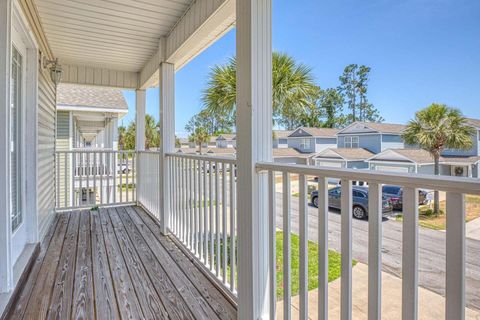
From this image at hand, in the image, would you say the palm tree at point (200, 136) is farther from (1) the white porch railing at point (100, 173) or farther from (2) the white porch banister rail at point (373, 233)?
(1) the white porch railing at point (100, 173)

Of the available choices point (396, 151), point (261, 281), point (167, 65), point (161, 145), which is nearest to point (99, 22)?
point (167, 65)

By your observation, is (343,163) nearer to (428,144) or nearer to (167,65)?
(428,144)

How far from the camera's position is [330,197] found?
1.27 m

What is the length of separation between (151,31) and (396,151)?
3.23 metres

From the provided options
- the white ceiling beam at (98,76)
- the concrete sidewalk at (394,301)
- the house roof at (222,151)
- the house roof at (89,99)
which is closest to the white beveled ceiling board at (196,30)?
the house roof at (222,151)

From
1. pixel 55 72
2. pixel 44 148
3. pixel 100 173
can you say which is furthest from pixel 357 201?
pixel 100 173

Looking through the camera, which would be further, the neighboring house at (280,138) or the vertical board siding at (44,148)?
the vertical board siding at (44,148)

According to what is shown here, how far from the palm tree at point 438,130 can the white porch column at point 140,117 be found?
5.03 meters

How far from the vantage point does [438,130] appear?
690 millimetres

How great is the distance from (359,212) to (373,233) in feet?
0.50

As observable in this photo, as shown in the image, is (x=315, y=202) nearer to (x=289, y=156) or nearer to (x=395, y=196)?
(x=289, y=156)

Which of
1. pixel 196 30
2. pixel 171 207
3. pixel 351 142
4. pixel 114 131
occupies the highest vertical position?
pixel 196 30

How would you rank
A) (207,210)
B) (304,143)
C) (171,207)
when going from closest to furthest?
(304,143)
(207,210)
(171,207)

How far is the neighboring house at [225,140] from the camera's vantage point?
2.12 m
